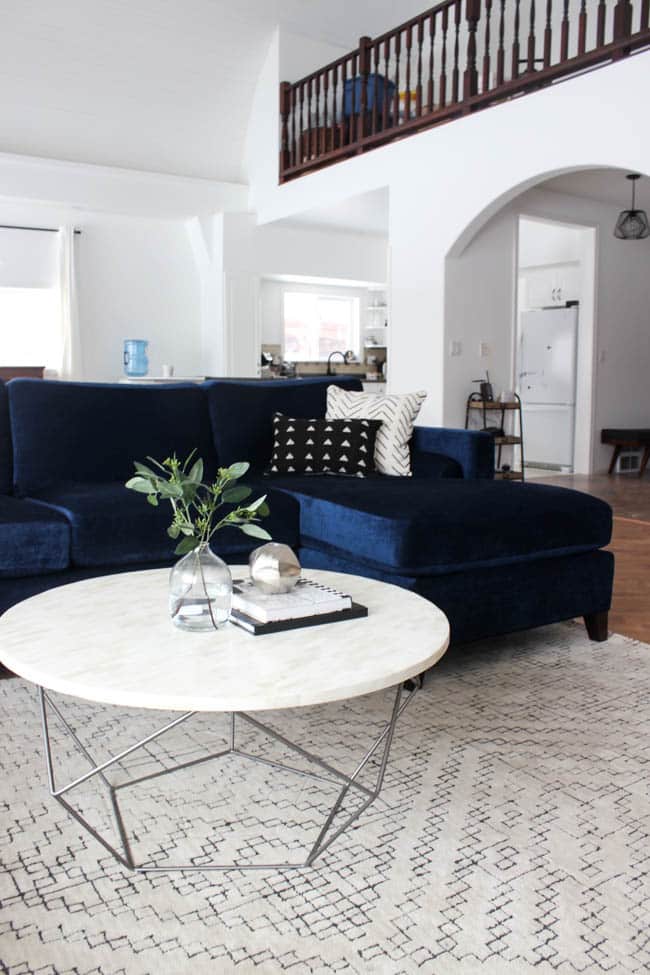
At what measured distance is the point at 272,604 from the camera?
182 centimetres

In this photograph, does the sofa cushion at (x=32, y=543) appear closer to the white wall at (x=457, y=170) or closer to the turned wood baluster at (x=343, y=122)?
the white wall at (x=457, y=170)

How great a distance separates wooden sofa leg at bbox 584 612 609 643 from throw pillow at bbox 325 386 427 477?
102 centimetres

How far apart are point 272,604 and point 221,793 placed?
464 millimetres

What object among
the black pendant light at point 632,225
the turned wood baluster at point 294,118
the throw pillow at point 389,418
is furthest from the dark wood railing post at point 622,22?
the turned wood baluster at point 294,118

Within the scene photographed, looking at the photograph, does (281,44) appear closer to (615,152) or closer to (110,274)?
(110,274)

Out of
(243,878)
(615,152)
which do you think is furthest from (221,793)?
(615,152)

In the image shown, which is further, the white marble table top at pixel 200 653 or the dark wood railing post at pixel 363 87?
the dark wood railing post at pixel 363 87

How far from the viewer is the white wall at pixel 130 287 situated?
857cm

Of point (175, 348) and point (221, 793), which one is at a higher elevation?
point (175, 348)

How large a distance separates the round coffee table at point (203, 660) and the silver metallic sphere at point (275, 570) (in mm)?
147

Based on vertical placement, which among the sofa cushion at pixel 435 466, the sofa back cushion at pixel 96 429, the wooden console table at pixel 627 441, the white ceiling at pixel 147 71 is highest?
the white ceiling at pixel 147 71

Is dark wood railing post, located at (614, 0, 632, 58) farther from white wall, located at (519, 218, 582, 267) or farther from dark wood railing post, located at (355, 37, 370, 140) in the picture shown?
white wall, located at (519, 218, 582, 267)

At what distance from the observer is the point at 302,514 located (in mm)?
3125

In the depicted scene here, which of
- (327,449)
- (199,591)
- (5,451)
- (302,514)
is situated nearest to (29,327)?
(5,451)
